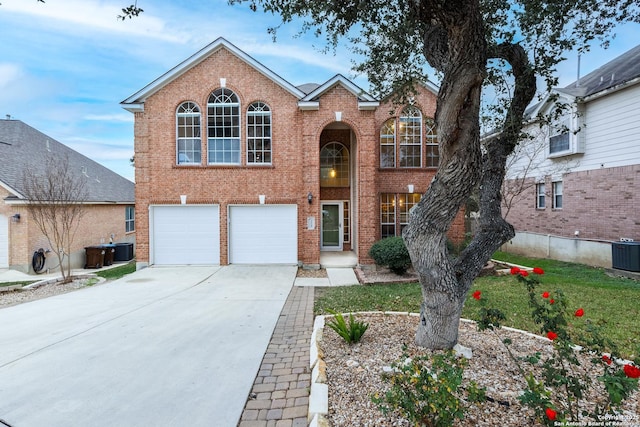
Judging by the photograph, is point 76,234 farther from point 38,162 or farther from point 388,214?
point 388,214

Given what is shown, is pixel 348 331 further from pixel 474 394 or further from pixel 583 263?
pixel 583 263

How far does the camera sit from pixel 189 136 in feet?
37.7

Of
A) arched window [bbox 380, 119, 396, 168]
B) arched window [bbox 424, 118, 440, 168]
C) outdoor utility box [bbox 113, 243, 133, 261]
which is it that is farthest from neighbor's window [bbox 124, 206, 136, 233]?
arched window [bbox 424, 118, 440, 168]

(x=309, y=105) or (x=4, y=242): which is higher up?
(x=309, y=105)

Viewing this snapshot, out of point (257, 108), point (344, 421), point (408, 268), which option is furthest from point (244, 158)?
point (344, 421)

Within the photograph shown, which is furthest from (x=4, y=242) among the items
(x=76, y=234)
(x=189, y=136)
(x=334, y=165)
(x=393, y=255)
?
(x=393, y=255)

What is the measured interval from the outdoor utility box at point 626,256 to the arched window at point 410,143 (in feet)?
22.2

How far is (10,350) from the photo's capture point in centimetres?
461

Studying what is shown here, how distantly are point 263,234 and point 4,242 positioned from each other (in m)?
10.6

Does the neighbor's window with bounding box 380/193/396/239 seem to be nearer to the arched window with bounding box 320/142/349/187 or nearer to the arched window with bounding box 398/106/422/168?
the arched window with bounding box 398/106/422/168

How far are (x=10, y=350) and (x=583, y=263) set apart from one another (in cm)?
1612

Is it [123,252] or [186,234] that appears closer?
[186,234]

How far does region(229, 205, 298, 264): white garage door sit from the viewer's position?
11.5 metres

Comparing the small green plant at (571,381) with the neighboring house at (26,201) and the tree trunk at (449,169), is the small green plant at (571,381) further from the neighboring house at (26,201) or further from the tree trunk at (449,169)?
the neighboring house at (26,201)
